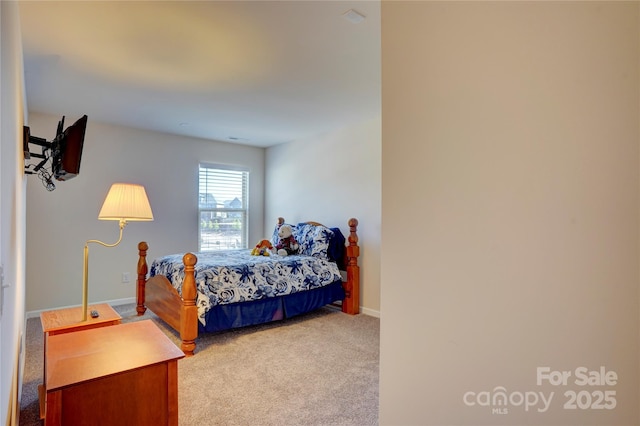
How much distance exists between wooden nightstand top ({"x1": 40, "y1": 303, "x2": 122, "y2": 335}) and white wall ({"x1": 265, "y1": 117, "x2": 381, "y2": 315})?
8.66 feet

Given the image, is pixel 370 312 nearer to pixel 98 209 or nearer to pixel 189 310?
pixel 189 310

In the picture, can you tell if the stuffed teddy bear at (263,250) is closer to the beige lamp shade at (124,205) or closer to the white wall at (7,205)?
the beige lamp shade at (124,205)

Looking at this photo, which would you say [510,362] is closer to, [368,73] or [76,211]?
[368,73]

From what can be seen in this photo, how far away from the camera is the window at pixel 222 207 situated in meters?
5.16

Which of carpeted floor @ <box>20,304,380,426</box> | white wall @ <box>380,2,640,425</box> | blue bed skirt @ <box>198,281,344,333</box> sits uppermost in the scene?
white wall @ <box>380,2,640,425</box>

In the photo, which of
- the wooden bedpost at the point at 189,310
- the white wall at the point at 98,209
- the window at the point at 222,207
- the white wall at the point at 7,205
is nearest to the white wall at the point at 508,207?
the white wall at the point at 7,205

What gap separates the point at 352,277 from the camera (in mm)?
4094

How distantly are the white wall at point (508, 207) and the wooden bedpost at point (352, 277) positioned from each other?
10.1 ft

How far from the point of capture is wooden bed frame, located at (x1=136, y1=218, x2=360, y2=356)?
2871 mm

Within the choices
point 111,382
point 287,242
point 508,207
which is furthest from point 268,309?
point 508,207

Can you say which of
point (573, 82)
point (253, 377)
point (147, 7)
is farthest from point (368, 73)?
point (253, 377)

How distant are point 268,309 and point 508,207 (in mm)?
3008

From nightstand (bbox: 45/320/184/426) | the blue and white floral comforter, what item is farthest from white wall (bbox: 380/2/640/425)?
the blue and white floral comforter

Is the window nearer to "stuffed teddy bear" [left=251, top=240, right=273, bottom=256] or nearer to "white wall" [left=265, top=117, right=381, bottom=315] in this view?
"white wall" [left=265, top=117, right=381, bottom=315]
